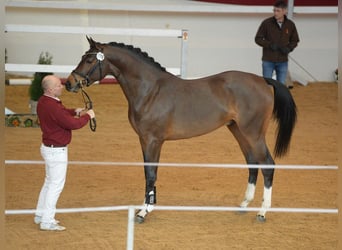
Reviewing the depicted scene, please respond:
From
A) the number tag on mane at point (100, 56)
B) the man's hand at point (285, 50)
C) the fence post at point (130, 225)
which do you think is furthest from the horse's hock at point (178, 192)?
the fence post at point (130, 225)

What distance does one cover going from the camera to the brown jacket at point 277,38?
30.1 feet

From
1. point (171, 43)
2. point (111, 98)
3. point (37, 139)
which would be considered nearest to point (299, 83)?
point (171, 43)

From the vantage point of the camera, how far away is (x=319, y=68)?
13609 mm

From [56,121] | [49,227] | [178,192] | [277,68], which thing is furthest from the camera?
[277,68]

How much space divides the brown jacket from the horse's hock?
1.14 meters

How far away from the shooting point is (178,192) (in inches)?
275

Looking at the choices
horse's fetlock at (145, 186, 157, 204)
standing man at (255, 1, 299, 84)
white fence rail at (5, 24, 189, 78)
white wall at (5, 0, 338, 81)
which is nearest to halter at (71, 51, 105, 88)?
horse's fetlock at (145, 186, 157, 204)

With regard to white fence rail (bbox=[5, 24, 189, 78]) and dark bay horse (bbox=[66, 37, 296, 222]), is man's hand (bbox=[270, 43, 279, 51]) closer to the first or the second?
white fence rail (bbox=[5, 24, 189, 78])

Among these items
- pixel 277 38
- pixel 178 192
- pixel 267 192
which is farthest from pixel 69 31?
pixel 267 192

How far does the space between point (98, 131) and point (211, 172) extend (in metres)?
2.49

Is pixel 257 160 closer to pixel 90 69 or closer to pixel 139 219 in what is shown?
pixel 139 219

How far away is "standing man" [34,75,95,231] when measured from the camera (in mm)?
5535

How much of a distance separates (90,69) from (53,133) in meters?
0.81

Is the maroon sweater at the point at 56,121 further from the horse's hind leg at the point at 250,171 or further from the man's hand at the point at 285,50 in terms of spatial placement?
the man's hand at the point at 285,50
